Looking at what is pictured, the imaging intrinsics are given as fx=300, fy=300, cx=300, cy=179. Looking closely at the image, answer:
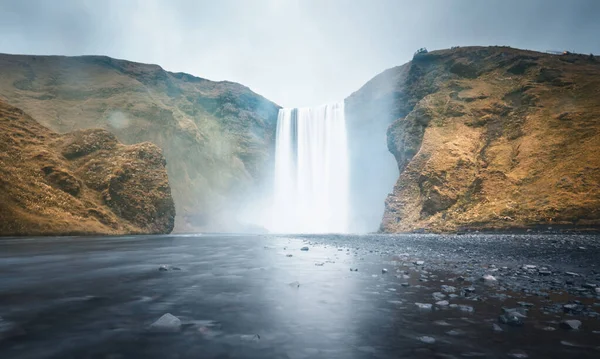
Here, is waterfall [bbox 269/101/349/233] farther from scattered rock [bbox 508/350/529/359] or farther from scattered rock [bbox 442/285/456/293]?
scattered rock [bbox 508/350/529/359]

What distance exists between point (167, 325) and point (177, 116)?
71.1 m

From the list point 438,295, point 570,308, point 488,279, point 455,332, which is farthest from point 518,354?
point 488,279

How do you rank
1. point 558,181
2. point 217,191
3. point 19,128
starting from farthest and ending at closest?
1. point 217,191
2. point 19,128
3. point 558,181

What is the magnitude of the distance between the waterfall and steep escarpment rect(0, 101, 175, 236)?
30.9 meters

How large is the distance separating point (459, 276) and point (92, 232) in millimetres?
32033

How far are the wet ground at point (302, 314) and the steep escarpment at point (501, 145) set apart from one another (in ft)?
57.4

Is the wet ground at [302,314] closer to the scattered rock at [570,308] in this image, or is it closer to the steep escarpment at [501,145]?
the scattered rock at [570,308]

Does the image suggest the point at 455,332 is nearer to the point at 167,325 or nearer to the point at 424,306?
the point at 424,306

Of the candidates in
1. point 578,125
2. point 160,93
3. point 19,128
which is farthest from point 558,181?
point 160,93

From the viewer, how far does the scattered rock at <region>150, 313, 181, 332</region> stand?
3898 millimetres

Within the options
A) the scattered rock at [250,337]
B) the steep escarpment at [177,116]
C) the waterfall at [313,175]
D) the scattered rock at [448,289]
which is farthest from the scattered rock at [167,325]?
the waterfall at [313,175]

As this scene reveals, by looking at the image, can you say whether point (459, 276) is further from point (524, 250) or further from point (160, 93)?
point (160, 93)

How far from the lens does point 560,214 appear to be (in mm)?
21109

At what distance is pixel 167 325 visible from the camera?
396 cm
